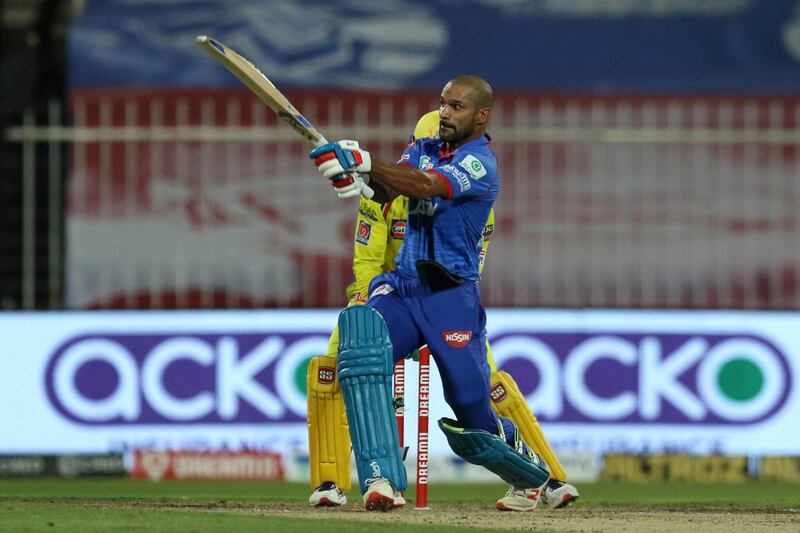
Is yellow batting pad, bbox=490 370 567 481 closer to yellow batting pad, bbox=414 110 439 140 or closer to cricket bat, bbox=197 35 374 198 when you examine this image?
yellow batting pad, bbox=414 110 439 140

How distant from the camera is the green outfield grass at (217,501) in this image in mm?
7102

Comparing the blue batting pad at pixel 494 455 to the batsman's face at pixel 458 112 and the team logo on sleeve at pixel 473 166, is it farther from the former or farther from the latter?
the batsman's face at pixel 458 112

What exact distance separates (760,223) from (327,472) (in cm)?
606

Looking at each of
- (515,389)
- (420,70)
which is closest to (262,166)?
(420,70)

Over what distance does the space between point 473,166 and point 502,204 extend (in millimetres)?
5553

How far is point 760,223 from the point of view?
13.4 m

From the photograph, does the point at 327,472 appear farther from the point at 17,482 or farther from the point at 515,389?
the point at 17,482

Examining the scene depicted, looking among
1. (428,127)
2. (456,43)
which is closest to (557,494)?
(428,127)

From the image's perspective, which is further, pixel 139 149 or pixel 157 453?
pixel 139 149

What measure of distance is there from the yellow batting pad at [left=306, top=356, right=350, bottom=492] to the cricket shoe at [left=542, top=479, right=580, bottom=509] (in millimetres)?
1179

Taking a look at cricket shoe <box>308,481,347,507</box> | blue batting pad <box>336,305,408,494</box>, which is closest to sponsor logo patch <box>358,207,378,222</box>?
blue batting pad <box>336,305,408,494</box>

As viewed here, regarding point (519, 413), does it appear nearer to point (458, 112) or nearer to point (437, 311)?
point (437, 311)

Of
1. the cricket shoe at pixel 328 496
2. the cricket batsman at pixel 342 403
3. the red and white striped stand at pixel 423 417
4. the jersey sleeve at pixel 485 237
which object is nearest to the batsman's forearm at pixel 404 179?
the jersey sleeve at pixel 485 237

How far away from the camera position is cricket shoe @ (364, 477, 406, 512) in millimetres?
7594
